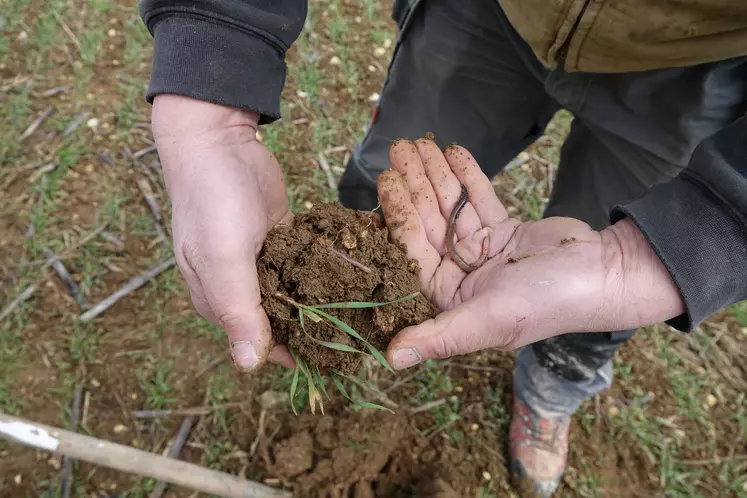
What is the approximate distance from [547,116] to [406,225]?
1.07 metres

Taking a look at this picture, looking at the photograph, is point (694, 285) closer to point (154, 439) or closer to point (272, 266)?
point (272, 266)

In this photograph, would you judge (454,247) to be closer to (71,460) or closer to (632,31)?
(632,31)

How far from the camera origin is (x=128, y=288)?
323 centimetres

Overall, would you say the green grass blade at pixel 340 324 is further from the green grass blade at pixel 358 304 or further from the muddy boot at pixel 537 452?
the muddy boot at pixel 537 452

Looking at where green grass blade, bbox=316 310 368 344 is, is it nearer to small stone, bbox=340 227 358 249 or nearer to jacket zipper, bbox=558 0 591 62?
small stone, bbox=340 227 358 249

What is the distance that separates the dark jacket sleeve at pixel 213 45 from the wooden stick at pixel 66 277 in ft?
6.16

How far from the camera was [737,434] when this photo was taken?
122 inches

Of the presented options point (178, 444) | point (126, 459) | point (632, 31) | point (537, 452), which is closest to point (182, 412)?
point (178, 444)

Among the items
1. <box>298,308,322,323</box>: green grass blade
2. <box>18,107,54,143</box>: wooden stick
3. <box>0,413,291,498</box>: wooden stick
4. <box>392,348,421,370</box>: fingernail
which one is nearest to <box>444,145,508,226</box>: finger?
<box>392,348,421,370</box>: fingernail

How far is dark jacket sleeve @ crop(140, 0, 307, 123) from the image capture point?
171cm

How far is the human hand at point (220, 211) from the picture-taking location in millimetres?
1586

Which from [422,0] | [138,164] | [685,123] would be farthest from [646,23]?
[138,164]

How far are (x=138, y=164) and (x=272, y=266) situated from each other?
7.96 feet

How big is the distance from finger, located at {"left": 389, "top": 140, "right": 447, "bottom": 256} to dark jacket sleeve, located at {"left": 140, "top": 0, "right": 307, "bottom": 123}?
0.58 m
